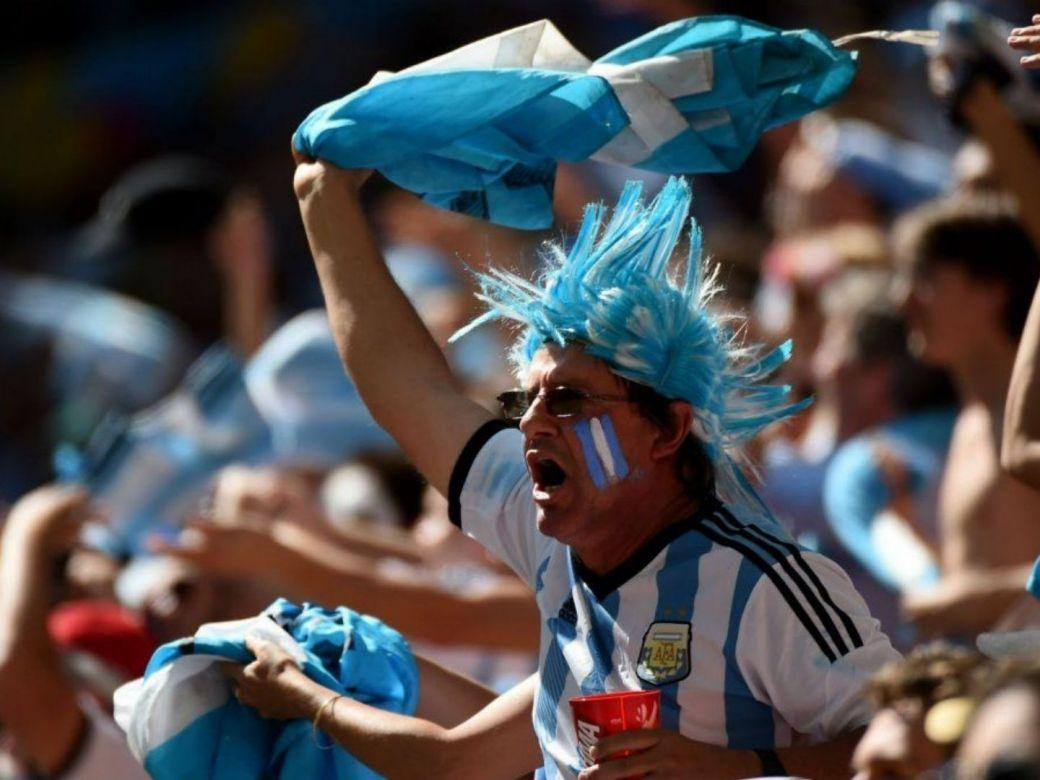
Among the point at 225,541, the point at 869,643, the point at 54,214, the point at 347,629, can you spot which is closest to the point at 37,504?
the point at 225,541

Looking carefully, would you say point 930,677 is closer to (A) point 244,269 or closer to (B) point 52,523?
(B) point 52,523

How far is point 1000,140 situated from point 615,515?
1.87 meters

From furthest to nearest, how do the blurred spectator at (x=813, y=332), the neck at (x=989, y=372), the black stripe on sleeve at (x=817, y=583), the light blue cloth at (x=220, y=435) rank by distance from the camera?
the light blue cloth at (x=220, y=435)
the blurred spectator at (x=813, y=332)
the neck at (x=989, y=372)
the black stripe on sleeve at (x=817, y=583)

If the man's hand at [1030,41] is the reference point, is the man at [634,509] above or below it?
below

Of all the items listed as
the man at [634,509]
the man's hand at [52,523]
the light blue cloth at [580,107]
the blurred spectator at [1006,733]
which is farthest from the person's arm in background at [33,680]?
the blurred spectator at [1006,733]

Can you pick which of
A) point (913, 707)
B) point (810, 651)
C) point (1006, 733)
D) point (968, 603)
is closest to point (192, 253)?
point (968, 603)

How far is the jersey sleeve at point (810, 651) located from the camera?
9.60 ft

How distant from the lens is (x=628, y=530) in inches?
127

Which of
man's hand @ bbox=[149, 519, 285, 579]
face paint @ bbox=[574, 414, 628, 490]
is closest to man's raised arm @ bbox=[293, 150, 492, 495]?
face paint @ bbox=[574, 414, 628, 490]

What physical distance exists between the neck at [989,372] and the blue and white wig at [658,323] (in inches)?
64.7

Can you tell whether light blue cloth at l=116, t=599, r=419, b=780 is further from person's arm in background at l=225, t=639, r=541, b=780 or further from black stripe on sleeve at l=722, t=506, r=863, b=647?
black stripe on sleeve at l=722, t=506, r=863, b=647

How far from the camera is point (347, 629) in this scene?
3654 millimetres

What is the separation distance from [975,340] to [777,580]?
2079 mm

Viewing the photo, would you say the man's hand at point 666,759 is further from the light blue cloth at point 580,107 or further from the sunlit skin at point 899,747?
the light blue cloth at point 580,107
